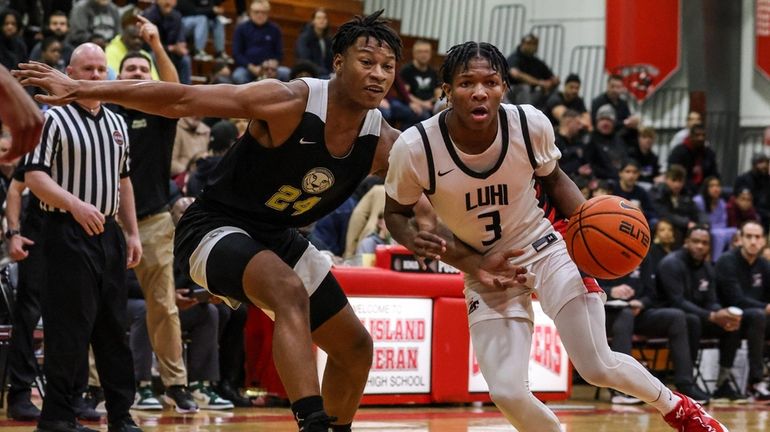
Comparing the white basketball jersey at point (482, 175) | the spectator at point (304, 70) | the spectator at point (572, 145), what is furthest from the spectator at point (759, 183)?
the white basketball jersey at point (482, 175)

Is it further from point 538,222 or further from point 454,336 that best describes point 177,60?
point 538,222

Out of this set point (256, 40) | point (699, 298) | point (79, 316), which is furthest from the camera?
point (256, 40)

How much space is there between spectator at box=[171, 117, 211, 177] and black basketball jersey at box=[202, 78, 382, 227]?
20.2ft

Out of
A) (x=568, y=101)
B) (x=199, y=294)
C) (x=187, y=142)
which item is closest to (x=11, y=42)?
(x=187, y=142)

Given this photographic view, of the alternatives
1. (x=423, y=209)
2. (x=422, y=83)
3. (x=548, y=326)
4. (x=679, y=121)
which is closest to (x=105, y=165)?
(x=423, y=209)

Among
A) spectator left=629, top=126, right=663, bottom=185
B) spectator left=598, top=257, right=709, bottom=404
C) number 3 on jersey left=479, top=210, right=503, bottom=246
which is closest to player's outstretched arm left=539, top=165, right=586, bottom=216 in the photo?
number 3 on jersey left=479, top=210, right=503, bottom=246

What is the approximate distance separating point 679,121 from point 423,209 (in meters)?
14.5

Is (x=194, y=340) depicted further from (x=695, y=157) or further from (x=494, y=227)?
→ (x=695, y=157)

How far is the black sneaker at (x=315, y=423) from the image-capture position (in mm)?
5008

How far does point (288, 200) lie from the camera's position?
5668mm

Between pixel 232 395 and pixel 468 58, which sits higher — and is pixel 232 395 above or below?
below

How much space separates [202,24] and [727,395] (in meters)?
8.31

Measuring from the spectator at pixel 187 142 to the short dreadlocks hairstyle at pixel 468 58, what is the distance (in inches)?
258

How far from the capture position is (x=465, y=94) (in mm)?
5508
